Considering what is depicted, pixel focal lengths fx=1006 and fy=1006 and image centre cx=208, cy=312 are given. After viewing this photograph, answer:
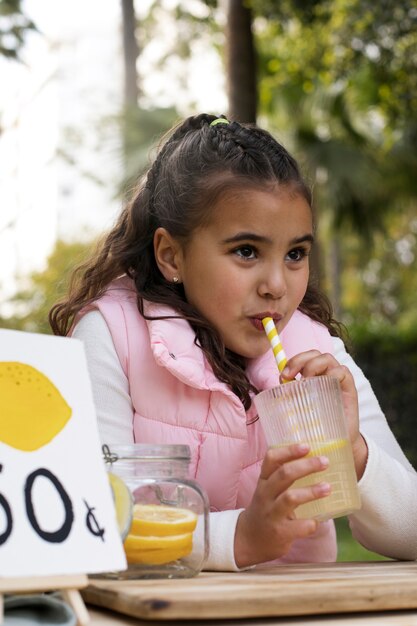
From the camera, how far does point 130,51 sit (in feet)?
48.2

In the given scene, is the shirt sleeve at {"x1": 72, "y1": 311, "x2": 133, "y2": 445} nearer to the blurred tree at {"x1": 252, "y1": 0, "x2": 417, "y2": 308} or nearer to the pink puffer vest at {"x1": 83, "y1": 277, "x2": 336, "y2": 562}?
the pink puffer vest at {"x1": 83, "y1": 277, "x2": 336, "y2": 562}

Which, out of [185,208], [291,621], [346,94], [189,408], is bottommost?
[291,621]

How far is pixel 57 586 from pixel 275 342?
744 millimetres

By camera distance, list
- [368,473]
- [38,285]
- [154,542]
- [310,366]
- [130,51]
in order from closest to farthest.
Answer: [154,542]
[310,366]
[368,473]
[130,51]
[38,285]

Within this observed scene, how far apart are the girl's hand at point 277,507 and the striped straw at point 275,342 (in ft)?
0.81

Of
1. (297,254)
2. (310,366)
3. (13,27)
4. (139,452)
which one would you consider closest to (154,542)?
(139,452)

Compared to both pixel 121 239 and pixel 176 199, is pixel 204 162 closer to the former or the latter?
pixel 176 199

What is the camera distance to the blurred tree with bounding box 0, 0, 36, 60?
680 cm

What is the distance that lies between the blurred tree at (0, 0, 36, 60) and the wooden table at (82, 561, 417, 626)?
6.08 metres

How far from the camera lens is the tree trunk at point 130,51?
562 inches

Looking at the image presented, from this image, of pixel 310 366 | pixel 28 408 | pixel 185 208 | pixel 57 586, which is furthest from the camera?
pixel 185 208

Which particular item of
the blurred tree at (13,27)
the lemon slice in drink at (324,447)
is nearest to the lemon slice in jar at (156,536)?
the lemon slice in drink at (324,447)

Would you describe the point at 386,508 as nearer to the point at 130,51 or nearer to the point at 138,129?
the point at 138,129

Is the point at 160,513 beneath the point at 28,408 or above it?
beneath
